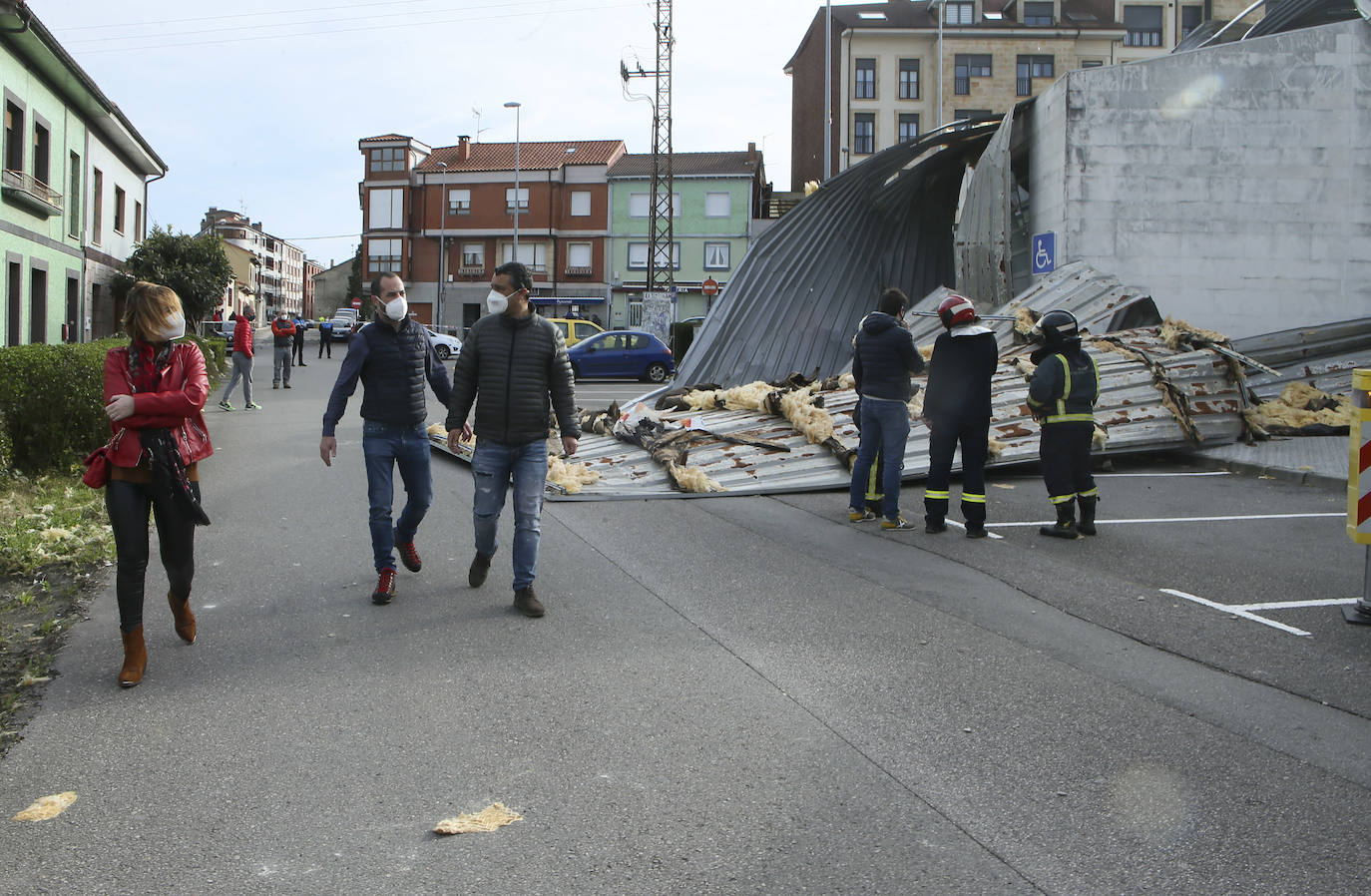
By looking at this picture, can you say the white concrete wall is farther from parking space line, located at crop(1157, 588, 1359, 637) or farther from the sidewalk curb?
parking space line, located at crop(1157, 588, 1359, 637)

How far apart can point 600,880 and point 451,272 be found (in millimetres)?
63094

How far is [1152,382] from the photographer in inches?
457

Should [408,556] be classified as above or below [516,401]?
below

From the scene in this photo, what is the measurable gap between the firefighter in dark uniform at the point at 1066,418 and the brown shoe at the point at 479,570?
4.05 meters

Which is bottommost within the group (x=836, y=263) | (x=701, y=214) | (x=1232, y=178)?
(x=836, y=263)

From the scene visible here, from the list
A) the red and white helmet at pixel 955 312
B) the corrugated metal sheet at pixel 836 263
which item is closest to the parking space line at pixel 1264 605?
the red and white helmet at pixel 955 312

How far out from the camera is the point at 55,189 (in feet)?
84.3

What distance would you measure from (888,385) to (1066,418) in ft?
4.28

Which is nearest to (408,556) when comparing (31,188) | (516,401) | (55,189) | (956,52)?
(516,401)

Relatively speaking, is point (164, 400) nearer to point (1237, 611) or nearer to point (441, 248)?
point (1237, 611)

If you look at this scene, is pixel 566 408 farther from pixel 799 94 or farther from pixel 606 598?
pixel 799 94

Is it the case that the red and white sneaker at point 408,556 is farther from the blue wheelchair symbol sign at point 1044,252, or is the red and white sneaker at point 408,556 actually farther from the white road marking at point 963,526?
the blue wheelchair symbol sign at point 1044,252

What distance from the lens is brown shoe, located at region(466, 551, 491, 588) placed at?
6.46 m

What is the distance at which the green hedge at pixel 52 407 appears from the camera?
10227 millimetres
